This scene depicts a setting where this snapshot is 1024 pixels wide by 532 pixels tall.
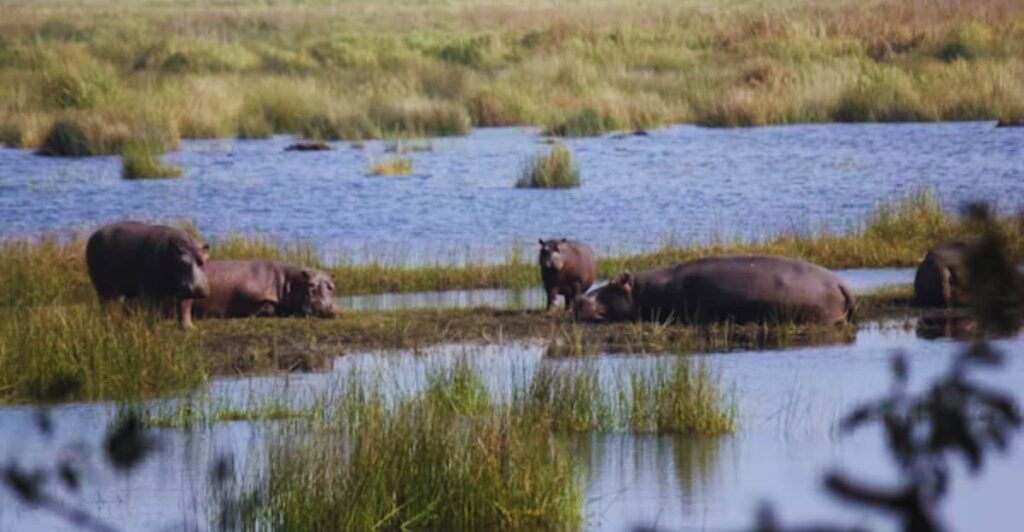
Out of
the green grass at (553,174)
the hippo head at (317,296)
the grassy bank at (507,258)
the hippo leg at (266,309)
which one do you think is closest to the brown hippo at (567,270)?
the hippo head at (317,296)

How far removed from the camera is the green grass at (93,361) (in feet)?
34.9

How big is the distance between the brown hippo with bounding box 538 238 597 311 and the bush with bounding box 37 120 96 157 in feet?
60.8

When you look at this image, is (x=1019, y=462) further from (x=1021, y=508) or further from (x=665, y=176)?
(x=665, y=176)

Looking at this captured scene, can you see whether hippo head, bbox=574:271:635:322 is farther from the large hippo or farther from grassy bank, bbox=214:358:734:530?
grassy bank, bbox=214:358:734:530

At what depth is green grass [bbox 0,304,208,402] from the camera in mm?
10625

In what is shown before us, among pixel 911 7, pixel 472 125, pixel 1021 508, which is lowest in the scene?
pixel 1021 508

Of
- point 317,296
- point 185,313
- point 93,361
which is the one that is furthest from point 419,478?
point 317,296

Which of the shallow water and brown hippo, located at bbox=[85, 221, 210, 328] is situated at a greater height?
brown hippo, located at bbox=[85, 221, 210, 328]

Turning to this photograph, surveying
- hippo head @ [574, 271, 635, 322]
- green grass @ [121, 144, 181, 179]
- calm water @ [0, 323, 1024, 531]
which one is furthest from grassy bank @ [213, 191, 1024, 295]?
green grass @ [121, 144, 181, 179]

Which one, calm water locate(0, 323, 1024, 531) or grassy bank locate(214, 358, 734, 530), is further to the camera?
calm water locate(0, 323, 1024, 531)

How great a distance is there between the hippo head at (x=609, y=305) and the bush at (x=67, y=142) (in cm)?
1909

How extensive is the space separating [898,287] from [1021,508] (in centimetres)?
673

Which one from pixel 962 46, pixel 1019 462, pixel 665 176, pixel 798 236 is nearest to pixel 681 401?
pixel 1019 462

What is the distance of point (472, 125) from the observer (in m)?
34.7
